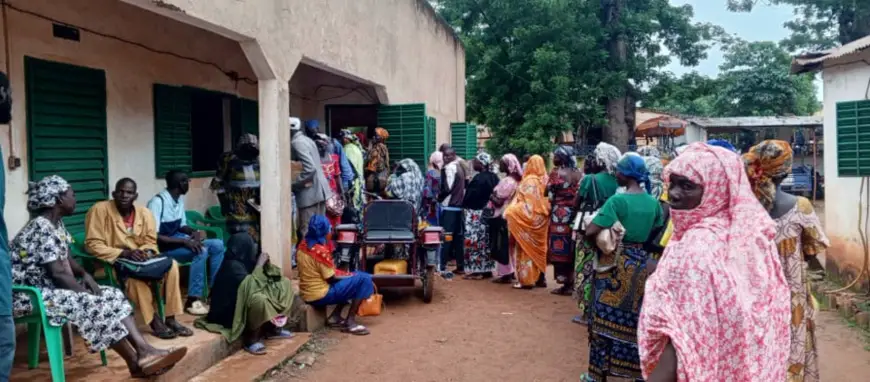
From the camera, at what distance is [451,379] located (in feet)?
15.7

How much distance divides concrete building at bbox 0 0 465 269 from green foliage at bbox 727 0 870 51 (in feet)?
56.5

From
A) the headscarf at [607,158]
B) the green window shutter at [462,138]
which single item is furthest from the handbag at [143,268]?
the green window shutter at [462,138]

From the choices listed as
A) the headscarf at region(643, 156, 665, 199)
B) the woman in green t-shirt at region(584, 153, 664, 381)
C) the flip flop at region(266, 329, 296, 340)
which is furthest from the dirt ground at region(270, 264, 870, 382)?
the headscarf at region(643, 156, 665, 199)

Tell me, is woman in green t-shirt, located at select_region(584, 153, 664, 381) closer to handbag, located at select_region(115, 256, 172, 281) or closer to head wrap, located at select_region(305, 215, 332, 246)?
head wrap, located at select_region(305, 215, 332, 246)

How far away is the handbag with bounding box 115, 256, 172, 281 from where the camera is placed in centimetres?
449

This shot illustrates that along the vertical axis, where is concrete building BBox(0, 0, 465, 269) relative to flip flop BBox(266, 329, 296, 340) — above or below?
above

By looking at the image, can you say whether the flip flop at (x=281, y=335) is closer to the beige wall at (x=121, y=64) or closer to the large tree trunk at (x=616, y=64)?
the beige wall at (x=121, y=64)

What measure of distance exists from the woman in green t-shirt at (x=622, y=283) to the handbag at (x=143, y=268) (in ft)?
9.55

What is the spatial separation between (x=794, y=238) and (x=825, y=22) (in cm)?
2316

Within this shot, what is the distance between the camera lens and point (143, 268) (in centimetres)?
451

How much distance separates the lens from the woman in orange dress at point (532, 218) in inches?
297

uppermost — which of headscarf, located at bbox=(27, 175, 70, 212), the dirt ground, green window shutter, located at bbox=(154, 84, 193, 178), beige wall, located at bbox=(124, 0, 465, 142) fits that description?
beige wall, located at bbox=(124, 0, 465, 142)

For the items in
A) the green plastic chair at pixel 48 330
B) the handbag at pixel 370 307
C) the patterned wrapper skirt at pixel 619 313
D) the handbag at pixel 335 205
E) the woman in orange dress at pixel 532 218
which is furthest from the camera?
the woman in orange dress at pixel 532 218

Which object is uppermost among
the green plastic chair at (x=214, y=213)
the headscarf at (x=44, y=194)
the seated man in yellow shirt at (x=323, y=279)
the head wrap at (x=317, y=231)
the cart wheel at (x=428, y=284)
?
the headscarf at (x=44, y=194)
